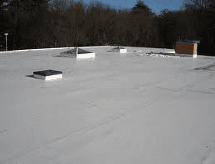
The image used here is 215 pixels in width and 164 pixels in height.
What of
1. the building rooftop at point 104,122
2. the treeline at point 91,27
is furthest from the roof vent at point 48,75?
the treeline at point 91,27

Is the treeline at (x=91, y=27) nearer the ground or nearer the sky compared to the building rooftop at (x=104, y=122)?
nearer the sky

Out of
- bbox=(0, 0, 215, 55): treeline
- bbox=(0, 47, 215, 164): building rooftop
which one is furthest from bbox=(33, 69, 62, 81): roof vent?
bbox=(0, 0, 215, 55): treeline

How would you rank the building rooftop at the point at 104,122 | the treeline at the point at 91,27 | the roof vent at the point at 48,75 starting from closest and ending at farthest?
the building rooftop at the point at 104,122 → the roof vent at the point at 48,75 → the treeline at the point at 91,27

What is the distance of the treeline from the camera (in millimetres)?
20062

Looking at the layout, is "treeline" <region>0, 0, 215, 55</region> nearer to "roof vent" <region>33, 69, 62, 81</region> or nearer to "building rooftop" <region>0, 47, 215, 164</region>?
"roof vent" <region>33, 69, 62, 81</region>

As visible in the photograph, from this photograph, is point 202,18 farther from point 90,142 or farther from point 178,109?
point 90,142

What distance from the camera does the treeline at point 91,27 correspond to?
20.1 meters

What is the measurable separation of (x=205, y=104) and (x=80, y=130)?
256 cm

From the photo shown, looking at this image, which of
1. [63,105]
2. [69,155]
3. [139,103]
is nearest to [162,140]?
[69,155]

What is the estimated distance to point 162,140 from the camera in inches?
111

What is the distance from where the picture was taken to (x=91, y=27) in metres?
22.0

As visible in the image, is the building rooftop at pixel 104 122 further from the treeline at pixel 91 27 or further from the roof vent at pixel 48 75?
the treeline at pixel 91 27

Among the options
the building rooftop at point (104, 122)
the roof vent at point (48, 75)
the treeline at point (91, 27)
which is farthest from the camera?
the treeline at point (91, 27)

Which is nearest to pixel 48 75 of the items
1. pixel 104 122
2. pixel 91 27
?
pixel 104 122
